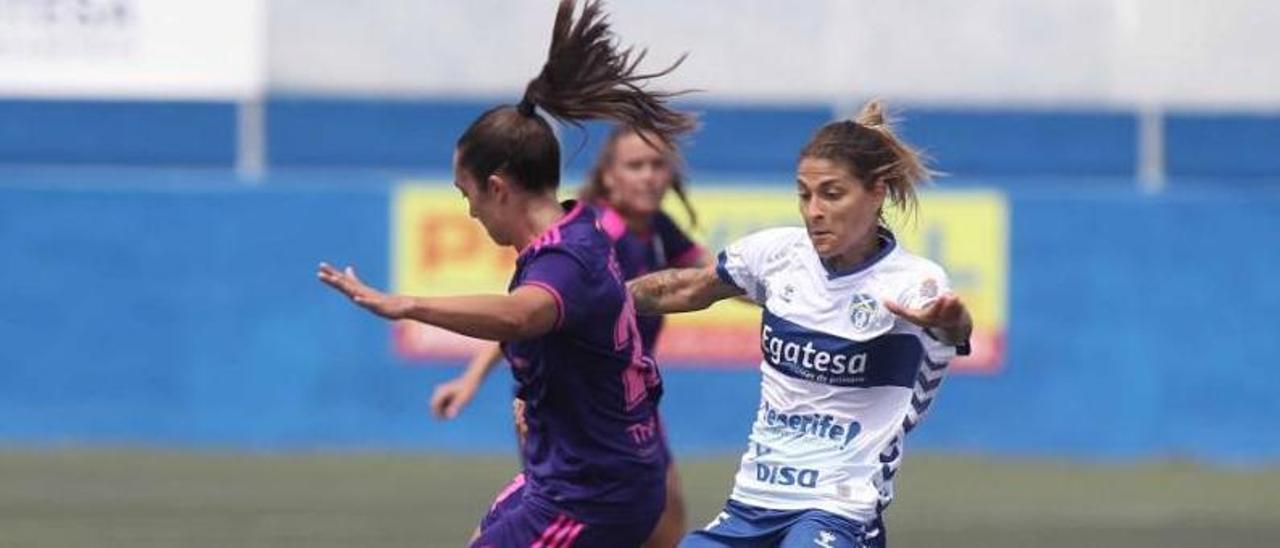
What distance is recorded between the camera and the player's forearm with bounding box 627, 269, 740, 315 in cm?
735

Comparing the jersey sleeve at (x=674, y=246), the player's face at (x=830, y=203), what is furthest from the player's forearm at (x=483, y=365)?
the player's face at (x=830, y=203)

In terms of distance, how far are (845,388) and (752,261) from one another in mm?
498

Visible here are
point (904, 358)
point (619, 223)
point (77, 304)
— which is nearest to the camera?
point (904, 358)

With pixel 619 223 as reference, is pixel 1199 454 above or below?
below

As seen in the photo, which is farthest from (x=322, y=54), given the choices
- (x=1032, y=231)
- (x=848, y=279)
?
(x=848, y=279)

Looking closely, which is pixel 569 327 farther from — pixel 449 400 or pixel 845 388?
pixel 449 400

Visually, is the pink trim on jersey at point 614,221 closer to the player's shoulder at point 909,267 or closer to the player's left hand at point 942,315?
the player's shoulder at point 909,267

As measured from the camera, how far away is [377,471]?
1480 cm

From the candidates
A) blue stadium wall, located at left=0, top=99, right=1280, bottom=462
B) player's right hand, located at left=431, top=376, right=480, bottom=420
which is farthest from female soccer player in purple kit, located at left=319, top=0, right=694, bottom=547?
blue stadium wall, located at left=0, top=99, right=1280, bottom=462

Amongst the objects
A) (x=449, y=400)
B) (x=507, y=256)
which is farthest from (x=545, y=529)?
(x=507, y=256)

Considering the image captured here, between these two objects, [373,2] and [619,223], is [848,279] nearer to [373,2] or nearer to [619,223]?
[619,223]

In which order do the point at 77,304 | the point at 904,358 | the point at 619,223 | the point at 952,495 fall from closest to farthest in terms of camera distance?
the point at 904,358, the point at 619,223, the point at 952,495, the point at 77,304

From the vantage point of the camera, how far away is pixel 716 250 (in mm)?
16062

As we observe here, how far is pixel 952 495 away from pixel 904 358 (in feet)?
23.0
